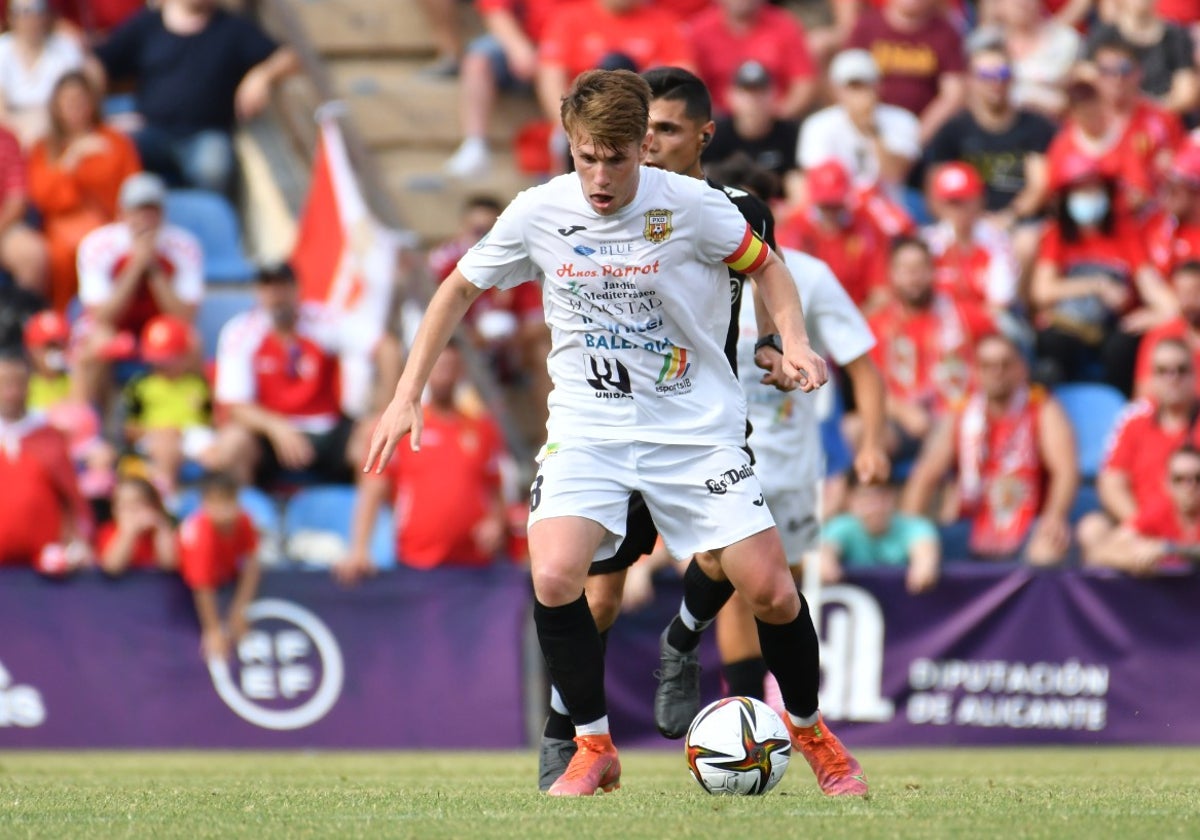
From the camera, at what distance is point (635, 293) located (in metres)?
6.10

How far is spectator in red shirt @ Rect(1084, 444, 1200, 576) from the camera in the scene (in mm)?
10922

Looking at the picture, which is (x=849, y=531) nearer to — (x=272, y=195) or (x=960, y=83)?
(x=960, y=83)

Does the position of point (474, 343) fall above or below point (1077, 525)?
above

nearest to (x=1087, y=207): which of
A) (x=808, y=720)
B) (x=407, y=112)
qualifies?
(x=407, y=112)

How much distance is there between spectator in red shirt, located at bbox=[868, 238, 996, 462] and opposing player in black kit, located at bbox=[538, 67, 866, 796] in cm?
545

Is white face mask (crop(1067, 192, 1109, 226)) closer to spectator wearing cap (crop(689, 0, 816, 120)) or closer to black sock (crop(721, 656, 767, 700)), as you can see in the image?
spectator wearing cap (crop(689, 0, 816, 120))

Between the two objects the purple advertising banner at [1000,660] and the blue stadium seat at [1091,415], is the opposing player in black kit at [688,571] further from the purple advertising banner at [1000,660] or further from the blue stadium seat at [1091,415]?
the blue stadium seat at [1091,415]

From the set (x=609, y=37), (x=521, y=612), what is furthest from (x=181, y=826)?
(x=609, y=37)

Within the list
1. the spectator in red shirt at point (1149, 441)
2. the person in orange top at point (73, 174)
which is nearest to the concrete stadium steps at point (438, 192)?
the person in orange top at point (73, 174)

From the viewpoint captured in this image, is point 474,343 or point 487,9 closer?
point 474,343

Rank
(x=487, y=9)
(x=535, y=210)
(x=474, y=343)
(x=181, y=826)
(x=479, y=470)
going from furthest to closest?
1. (x=487, y=9)
2. (x=474, y=343)
3. (x=479, y=470)
4. (x=535, y=210)
5. (x=181, y=826)

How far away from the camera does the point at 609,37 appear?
13.8 metres

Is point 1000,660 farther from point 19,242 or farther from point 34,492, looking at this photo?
point 19,242

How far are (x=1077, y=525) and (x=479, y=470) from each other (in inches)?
141
